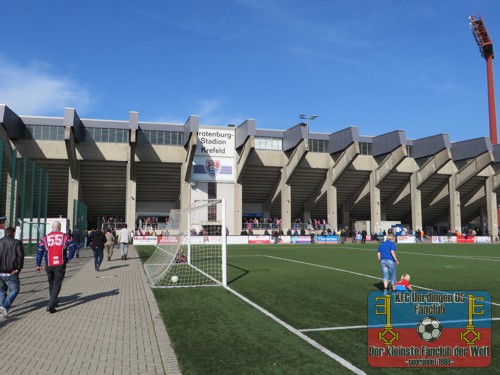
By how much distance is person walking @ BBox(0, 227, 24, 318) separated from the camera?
8102 mm

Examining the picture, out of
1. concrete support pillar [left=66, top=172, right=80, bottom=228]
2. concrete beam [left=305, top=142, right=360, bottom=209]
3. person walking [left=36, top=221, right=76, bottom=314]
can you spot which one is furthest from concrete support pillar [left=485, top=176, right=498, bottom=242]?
person walking [left=36, top=221, right=76, bottom=314]

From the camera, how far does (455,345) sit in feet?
20.3

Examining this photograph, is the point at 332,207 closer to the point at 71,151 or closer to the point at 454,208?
the point at 454,208

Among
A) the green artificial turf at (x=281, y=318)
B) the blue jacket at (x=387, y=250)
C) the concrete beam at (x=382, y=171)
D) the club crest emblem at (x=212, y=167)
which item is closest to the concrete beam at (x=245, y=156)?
the club crest emblem at (x=212, y=167)

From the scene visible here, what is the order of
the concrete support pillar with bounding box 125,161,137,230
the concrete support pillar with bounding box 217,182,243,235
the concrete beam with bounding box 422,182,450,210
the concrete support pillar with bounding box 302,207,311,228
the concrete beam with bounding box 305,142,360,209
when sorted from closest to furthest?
the concrete support pillar with bounding box 125,161,137,230 → the concrete support pillar with bounding box 217,182,243,235 → the concrete beam with bounding box 305,142,360,209 → the concrete support pillar with bounding box 302,207,311,228 → the concrete beam with bounding box 422,182,450,210

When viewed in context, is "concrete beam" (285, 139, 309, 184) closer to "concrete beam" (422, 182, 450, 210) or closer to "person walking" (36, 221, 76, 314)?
"concrete beam" (422, 182, 450, 210)

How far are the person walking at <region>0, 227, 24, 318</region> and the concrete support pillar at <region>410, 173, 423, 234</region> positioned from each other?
2143 inches

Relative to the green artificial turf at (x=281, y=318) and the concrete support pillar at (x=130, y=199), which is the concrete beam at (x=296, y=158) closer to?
the concrete support pillar at (x=130, y=199)

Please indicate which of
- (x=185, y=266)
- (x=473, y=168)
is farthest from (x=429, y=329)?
(x=473, y=168)

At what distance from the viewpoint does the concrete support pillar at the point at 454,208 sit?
56338 mm

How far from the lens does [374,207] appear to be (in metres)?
53.9

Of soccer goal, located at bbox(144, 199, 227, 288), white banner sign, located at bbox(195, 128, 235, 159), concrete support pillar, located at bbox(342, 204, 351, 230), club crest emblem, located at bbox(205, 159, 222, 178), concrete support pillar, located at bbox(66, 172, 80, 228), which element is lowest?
soccer goal, located at bbox(144, 199, 227, 288)

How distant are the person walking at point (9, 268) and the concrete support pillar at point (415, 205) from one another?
54.4 metres

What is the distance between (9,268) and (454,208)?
196ft
